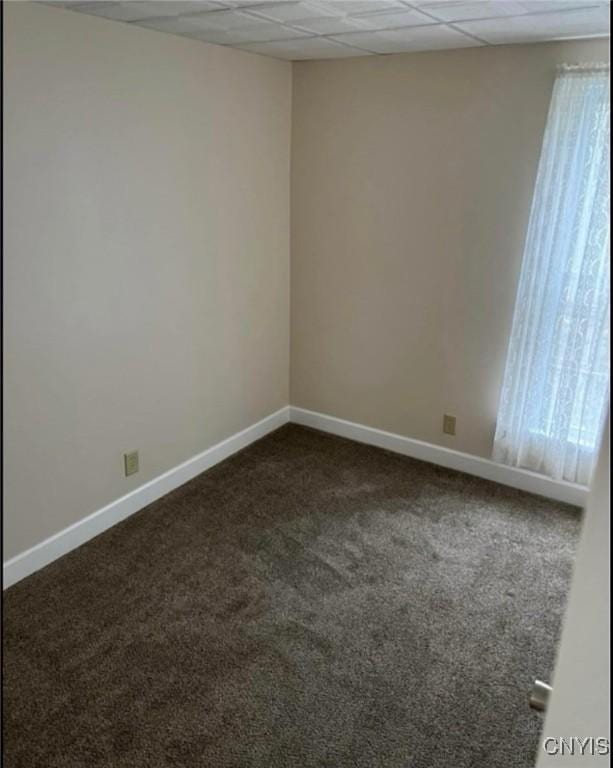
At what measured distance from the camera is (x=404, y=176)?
3.16 m

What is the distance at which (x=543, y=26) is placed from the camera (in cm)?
227

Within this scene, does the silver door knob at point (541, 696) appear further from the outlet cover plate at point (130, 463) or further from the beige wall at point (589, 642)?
the outlet cover plate at point (130, 463)

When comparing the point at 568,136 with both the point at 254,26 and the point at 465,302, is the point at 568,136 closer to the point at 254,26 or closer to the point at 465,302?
the point at 465,302

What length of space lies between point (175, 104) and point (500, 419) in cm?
218

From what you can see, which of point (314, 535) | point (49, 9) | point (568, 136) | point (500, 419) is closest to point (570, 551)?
point (500, 419)

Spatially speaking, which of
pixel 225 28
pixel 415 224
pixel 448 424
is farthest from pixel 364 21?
pixel 448 424

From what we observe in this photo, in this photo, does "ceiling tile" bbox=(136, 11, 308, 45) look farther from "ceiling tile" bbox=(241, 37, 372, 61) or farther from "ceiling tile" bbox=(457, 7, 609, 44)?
"ceiling tile" bbox=(457, 7, 609, 44)

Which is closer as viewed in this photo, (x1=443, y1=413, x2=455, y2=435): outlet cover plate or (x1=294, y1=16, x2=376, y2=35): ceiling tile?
Answer: (x1=294, y1=16, x2=376, y2=35): ceiling tile

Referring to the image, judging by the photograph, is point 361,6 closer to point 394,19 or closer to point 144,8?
point 394,19

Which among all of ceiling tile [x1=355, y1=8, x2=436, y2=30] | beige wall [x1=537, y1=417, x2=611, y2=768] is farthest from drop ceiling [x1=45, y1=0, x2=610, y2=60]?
beige wall [x1=537, y1=417, x2=611, y2=768]

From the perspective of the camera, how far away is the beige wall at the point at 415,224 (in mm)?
2855

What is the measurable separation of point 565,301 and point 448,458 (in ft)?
3.63

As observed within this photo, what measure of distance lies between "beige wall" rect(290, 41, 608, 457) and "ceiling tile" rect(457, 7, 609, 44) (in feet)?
0.53

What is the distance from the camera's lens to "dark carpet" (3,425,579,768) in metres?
1.86
